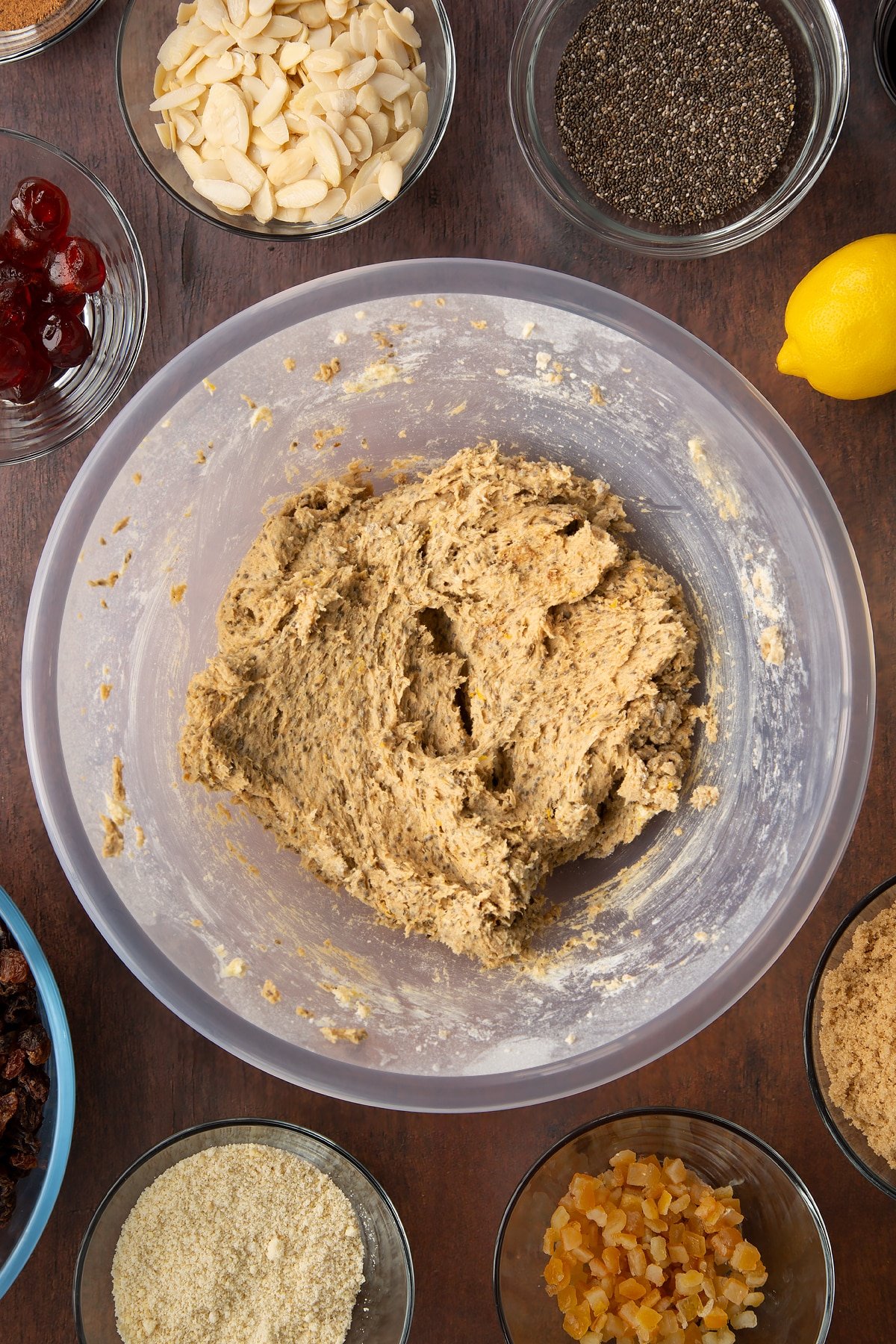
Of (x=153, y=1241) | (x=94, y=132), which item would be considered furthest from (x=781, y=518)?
(x=153, y=1241)

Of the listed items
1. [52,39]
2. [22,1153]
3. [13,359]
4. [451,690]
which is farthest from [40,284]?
[22,1153]

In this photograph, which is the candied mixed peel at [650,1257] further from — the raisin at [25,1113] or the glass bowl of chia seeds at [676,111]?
the glass bowl of chia seeds at [676,111]

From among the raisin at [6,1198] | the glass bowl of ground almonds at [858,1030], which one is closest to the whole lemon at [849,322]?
the glass bowl of ground almonds at [858,1030]

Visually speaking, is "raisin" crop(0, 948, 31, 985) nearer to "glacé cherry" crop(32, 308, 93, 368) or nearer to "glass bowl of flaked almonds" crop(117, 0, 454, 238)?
"glacé cherry" crop(32, 308, 93, 368)

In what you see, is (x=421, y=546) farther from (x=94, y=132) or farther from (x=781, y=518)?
(x=94, y=132)

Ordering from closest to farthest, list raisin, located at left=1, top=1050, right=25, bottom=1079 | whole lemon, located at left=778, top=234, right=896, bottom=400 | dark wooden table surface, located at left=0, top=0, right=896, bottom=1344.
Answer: whole lemon, located at left=778, top=234, right=896, bottom=400 → raisin, located at left=1, top=1050, right=25, bottom=1079 → dark wooden table surface, located at left=0, top=0, right=896, bottom=1344

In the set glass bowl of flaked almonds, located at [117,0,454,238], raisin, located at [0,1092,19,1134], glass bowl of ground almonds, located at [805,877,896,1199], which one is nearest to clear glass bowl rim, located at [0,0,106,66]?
glass bowl of flaked almonds, located at [117,0,454,238]

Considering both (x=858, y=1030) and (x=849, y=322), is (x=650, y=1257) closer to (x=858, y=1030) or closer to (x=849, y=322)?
(x=858, y=1030)

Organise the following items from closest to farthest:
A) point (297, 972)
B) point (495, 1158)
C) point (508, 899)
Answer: point (508, 899) < point (297, 972) < point (495, 1158)
